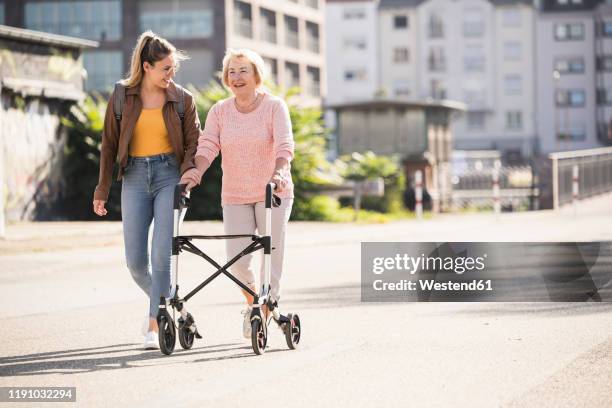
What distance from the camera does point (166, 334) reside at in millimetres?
7289

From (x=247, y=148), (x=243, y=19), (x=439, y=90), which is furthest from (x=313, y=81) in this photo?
(x=247, y=148)

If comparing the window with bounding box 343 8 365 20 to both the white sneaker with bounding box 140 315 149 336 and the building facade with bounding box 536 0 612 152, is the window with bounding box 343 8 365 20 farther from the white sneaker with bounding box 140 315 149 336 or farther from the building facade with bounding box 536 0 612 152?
the white sneaker with bounding box 140 315 149 336

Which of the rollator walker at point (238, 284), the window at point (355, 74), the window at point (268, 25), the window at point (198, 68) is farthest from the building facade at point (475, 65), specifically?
the rollator walker at point (238, 284)

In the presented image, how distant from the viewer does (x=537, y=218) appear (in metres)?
28.7

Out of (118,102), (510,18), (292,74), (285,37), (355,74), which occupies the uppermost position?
(510,18)

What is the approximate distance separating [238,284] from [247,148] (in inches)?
32.1

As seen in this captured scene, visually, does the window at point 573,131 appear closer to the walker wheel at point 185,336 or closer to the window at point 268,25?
the window at point 268,25

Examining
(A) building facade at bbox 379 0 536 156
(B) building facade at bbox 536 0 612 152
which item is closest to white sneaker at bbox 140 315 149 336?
(A) building facade at bbox 379 0 536 156

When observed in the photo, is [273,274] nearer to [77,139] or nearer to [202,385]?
[202,385]

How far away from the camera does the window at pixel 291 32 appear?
7019 cm

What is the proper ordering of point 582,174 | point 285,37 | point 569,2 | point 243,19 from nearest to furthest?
point 582,174, point 243,19, point 285,37, point 569,2

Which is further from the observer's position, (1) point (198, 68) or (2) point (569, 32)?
(2) point (569, 32)

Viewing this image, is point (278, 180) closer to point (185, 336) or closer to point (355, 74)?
point (185, 336)

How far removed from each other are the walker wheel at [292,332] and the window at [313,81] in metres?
64.7
